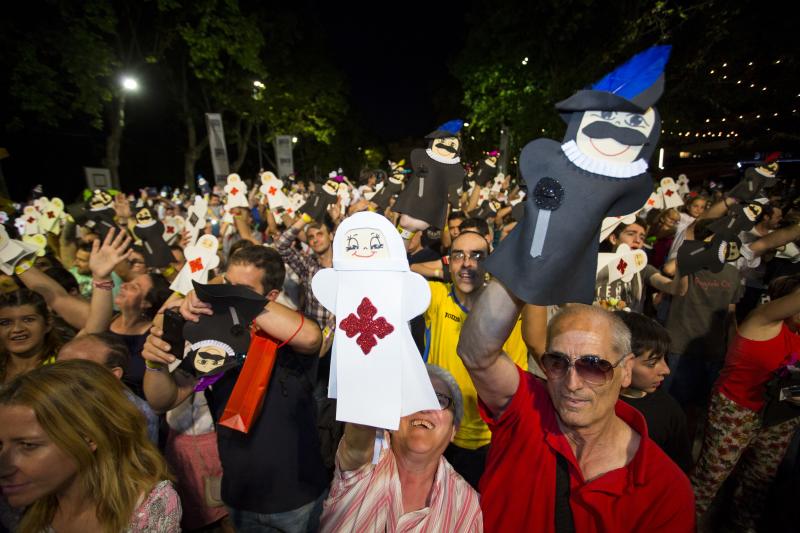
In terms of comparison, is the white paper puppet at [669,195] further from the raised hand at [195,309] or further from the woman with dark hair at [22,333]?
the woman with dark hair at [22,333]

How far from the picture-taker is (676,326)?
4.11 meters

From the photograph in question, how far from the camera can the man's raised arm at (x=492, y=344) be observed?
1.28 meters

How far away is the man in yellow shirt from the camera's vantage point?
8.64ft

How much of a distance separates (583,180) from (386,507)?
1483 millimetres

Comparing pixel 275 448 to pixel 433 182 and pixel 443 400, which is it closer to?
pixel 443 400

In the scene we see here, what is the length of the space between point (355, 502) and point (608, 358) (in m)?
1.19

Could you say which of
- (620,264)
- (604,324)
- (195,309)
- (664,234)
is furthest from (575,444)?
(664,234)

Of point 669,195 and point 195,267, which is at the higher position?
point 669,195

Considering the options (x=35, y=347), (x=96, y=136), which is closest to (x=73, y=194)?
(x=96, y=136)

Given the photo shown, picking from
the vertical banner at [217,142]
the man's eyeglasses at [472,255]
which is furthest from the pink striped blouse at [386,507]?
the vertical banner at [217,142]

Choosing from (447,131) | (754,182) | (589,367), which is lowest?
(589,367)

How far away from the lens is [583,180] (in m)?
1.09

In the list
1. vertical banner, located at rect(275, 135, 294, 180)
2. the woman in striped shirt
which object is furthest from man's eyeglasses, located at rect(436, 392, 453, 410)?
vertical banner, located at rect(275, 135, 294, 180)

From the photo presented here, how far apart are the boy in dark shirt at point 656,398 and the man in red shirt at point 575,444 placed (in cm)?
65
